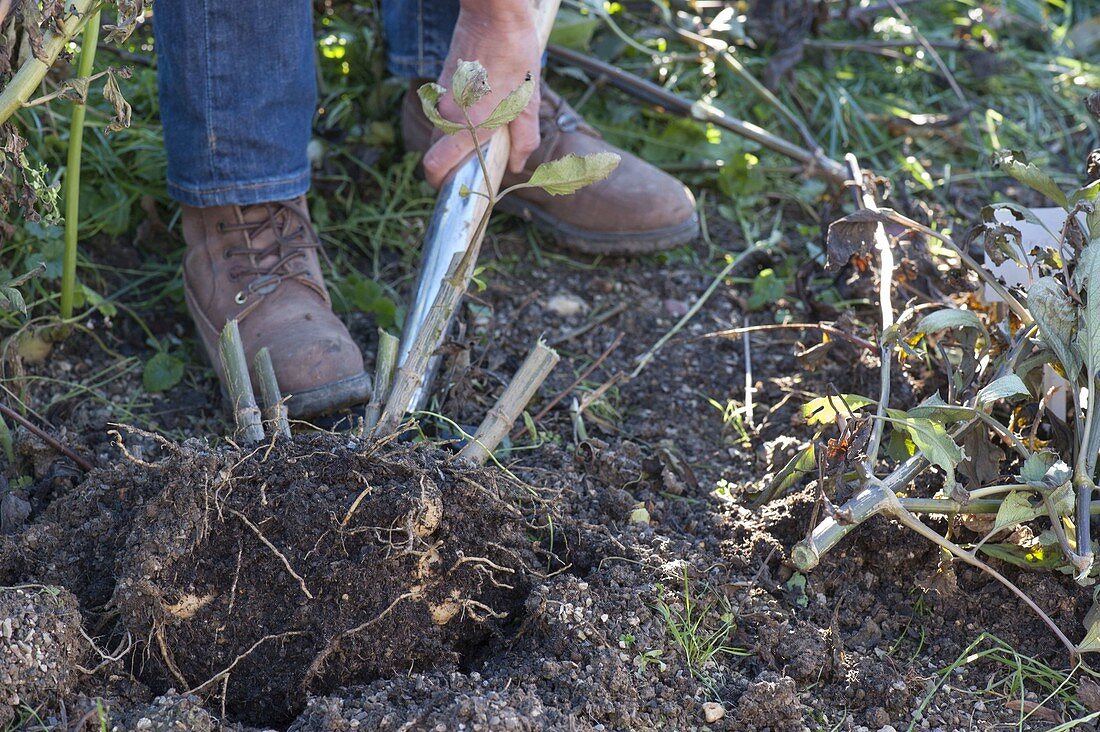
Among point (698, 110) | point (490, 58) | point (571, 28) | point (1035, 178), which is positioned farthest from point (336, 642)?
point (571, 28)

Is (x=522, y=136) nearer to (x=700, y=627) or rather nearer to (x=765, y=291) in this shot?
(x=765, y=291)

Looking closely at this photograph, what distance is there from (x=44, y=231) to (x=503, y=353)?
3.04 feet

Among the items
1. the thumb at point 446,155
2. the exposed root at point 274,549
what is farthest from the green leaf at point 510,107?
the exposed root at point 274,549

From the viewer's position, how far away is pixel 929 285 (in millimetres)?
2098

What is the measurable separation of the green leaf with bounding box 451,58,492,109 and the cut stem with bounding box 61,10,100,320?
26.8 inches

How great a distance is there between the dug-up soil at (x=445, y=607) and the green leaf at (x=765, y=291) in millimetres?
733

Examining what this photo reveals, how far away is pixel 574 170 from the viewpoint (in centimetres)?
138

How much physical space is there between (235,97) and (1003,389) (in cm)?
136

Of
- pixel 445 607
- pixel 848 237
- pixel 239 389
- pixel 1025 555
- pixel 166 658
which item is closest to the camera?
pixel 166 658

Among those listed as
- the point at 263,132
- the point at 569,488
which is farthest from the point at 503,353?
the point at 263,132

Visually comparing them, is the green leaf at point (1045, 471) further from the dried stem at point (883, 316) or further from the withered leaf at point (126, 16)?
the withered leaf at point (126, 16)

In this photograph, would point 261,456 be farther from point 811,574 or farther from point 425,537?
point 811,574

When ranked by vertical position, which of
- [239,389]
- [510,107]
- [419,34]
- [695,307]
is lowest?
[695,307]

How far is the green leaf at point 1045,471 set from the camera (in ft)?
4.61
